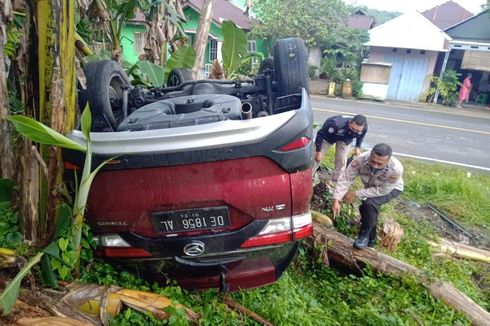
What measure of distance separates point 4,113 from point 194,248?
144 centimetres

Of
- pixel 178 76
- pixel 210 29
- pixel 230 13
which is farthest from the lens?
pixel 230 13

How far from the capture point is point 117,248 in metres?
2.24

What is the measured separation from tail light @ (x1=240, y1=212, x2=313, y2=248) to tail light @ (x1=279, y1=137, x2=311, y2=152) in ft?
1.38

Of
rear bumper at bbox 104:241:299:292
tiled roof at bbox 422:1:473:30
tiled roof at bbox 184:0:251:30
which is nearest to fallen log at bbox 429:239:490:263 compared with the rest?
rear bumper at bbox 104:241:299:292

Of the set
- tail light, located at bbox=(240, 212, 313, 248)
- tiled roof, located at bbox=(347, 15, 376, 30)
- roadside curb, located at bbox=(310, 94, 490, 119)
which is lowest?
roadside curb, located at bbox=(310, 94, 490, 119)

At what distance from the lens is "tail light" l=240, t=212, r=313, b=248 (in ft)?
7.16

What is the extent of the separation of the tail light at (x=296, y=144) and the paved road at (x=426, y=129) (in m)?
7.11

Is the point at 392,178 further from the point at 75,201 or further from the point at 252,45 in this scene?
the point at 252,45

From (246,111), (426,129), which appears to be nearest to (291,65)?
(246,111)

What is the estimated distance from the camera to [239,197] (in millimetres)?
2076

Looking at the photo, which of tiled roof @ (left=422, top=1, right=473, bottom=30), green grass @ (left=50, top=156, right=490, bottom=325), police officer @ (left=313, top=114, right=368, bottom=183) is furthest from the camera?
tiled roof @ (left=422, top=1, right=473, bottom=30)

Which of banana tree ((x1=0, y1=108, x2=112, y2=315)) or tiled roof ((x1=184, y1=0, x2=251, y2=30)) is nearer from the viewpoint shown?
banana tree ((x1=0, y1=108, x2=112, y2=315))

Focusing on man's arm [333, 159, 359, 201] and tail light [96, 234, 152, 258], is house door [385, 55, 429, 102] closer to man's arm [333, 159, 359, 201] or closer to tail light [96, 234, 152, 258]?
man's arm [333, 159, 359, 201]

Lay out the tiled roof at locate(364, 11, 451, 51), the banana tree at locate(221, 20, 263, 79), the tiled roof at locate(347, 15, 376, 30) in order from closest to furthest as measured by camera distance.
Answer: the banana tree at locate(221, 20, 263, 79)
the tiled roof at locate(364, 11, 451, 51)
the tiled roof at locate(347, 15, 376, 30)
